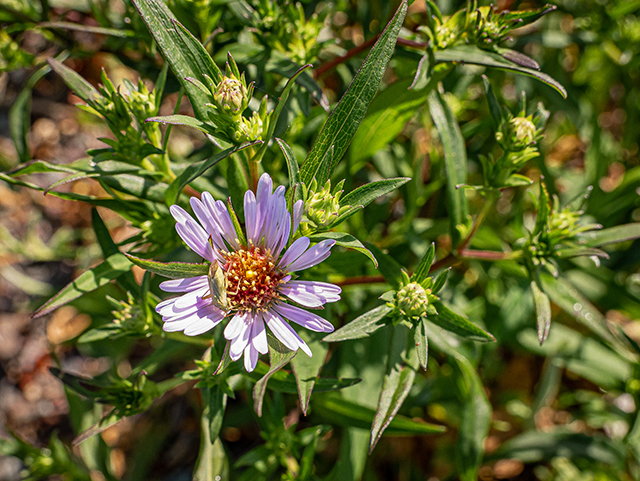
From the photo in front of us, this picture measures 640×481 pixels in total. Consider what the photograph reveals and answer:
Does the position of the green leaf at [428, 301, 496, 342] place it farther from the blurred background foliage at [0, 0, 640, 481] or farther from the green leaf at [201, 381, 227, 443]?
the green leaf at [201, 381, 227, 443]

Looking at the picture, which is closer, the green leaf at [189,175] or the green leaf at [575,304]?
the green leaf at [189,175]

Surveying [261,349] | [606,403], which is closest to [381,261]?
[261,349]

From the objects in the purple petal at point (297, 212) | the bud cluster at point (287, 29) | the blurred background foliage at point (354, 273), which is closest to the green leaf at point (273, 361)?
the purple petal at point (297, 212)

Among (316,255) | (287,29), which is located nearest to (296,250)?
(316,255)

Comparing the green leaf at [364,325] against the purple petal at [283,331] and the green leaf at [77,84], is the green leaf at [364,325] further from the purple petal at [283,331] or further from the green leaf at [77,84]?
the green leaf at [77,84]

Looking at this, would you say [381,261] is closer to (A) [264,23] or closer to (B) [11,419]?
(A) [264,23]
